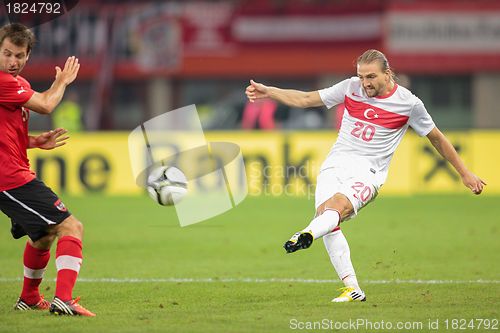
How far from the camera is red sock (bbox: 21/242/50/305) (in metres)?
8.15

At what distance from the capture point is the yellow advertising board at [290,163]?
2041 centimetres

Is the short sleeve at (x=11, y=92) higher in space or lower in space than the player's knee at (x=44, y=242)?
higher

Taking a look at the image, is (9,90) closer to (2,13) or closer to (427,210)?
(427,210)

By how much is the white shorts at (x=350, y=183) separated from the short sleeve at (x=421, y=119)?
53cm

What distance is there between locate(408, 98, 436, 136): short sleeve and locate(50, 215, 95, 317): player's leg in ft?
9.35

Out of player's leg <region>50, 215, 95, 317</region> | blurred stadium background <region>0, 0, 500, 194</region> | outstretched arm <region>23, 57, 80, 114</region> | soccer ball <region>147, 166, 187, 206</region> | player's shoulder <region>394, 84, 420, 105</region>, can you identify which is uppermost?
outstretched arm <region>23, 57, 80, 114</region>

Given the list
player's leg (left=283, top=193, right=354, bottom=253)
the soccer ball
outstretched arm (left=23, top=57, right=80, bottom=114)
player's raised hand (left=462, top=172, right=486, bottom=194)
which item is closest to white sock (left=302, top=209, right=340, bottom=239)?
player's leg (left=283, top=193, right=354, bottom=253)

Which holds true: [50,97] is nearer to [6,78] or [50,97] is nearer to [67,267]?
[6,78]

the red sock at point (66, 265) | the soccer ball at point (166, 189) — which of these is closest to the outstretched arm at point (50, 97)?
the red sock at point (66, 265)

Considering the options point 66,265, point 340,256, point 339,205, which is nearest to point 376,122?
point 339,205

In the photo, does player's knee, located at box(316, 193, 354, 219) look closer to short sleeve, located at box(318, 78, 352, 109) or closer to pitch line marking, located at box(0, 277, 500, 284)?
short sleeve, located at box(318, 78, 352, 109)

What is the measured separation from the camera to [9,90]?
24.6ft

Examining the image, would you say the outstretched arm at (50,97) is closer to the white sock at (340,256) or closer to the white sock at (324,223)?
the white sock at (324,223)

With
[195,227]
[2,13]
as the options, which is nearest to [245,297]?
[195,227]
